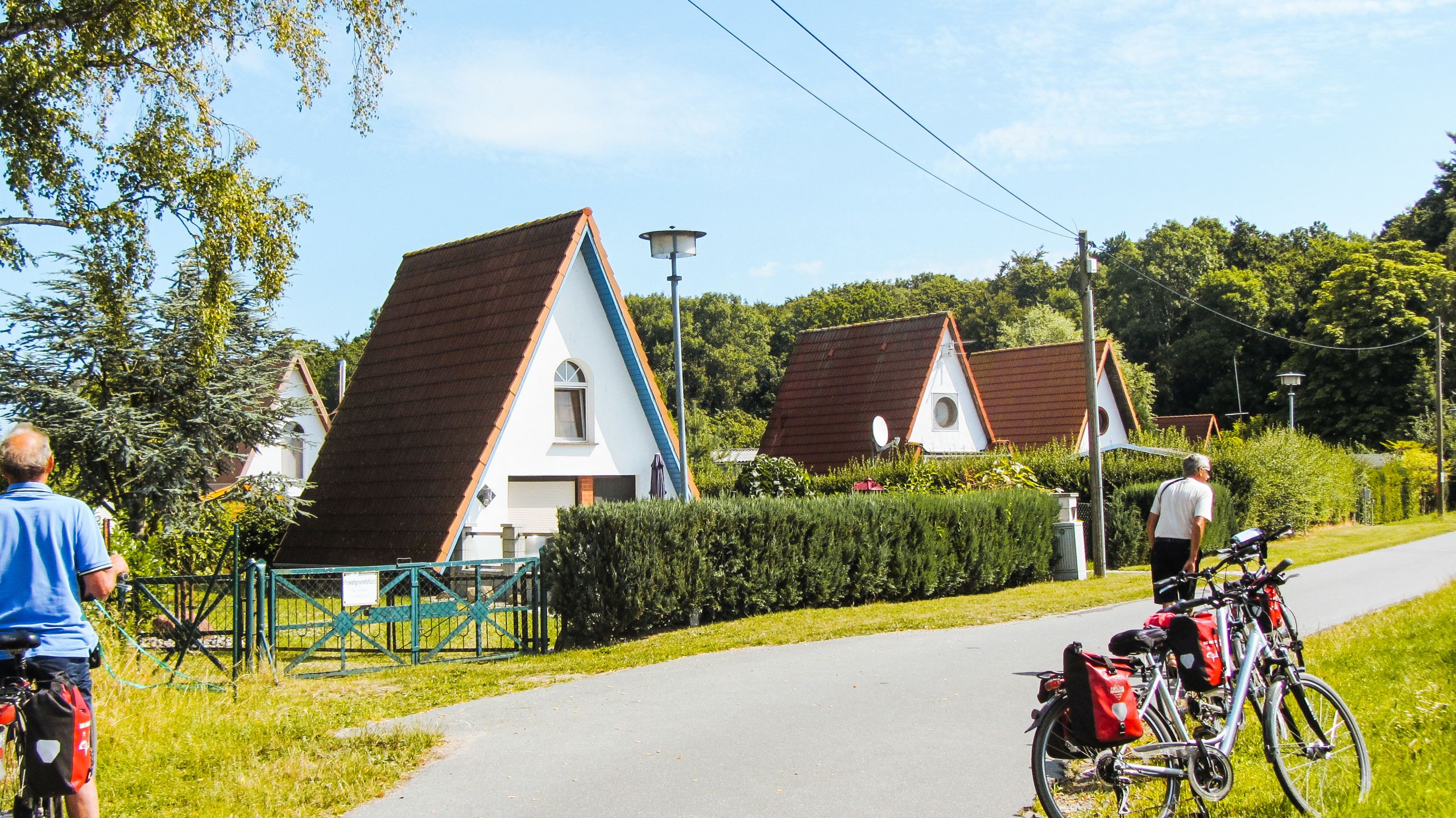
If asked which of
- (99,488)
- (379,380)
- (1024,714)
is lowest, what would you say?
(1024,714)

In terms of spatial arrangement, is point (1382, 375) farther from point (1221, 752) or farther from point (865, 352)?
point (1221, 752)

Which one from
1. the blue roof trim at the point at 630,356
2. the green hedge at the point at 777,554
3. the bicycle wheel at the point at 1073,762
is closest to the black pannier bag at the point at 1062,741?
the bicycle wheel at the point at 1073,762

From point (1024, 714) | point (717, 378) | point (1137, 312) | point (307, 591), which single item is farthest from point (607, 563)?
point (1137, 312)

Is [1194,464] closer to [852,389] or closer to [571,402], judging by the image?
[571,402]

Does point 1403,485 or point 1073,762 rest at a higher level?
point 1073,762

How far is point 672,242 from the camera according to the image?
16344mm

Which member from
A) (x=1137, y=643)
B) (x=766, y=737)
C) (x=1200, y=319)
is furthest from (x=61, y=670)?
(x=1200, y=319)

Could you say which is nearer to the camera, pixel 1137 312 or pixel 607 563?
pixel 607 563

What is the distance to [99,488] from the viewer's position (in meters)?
18.0

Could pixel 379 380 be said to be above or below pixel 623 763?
above

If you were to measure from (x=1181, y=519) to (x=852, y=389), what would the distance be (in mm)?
25212

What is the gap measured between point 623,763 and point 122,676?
5.66m

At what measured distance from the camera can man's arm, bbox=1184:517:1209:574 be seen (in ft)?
32.1

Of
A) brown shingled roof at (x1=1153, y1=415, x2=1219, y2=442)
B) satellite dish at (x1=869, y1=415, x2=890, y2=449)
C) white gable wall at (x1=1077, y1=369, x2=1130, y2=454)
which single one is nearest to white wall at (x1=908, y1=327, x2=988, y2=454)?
satellite dish at (x1=869, y1=415, x2=890, y2=449)
